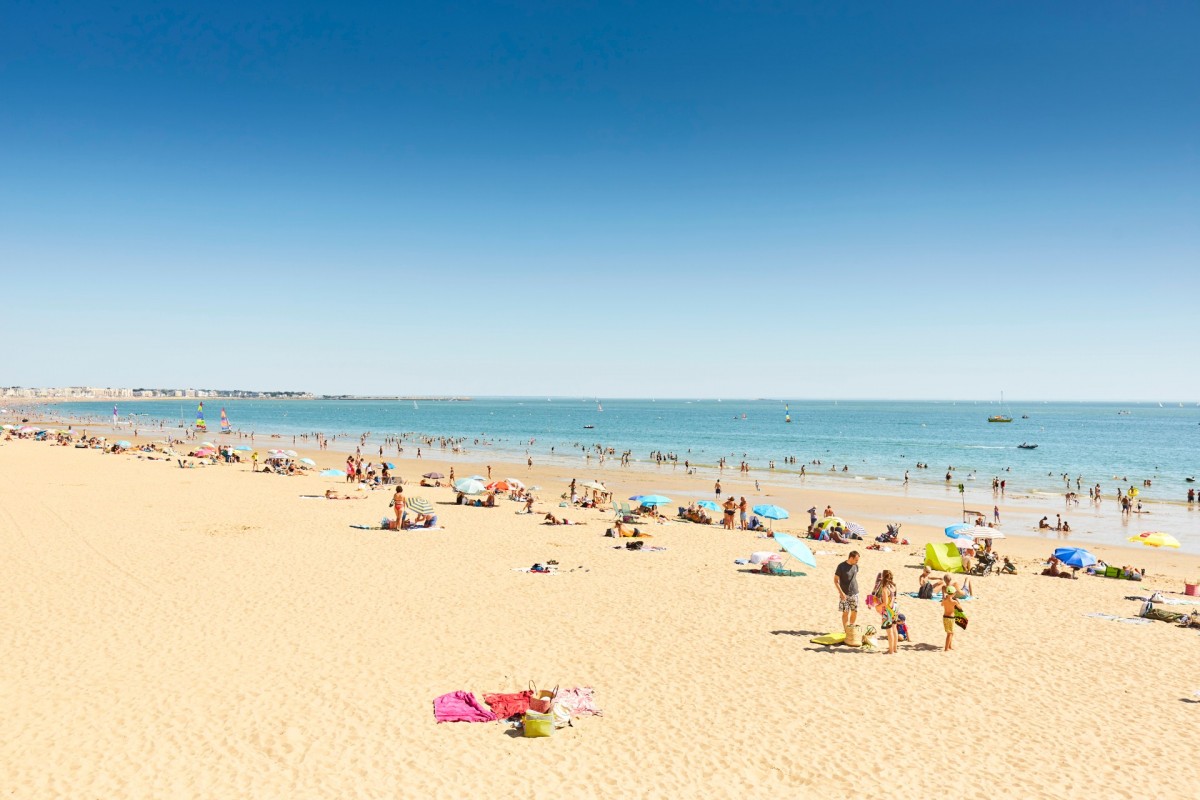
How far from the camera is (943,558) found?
16938 mm

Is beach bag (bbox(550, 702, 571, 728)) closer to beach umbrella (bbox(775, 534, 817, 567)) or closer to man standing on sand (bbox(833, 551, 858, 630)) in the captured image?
man standing on sand (bbox(833, 551, 858, 630))

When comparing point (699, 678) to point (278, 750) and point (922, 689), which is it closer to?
point (922, 689)

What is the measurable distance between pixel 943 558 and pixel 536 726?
12584 millimetres

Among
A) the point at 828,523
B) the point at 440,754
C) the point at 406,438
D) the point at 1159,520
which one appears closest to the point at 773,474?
the point at 1159,520

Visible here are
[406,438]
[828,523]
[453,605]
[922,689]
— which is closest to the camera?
[922,689]

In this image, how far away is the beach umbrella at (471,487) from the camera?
28.7m

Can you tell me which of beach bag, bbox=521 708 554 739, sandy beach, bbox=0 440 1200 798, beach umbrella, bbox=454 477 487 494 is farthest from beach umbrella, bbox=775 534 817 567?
beach umbrella, bbox=454 477 487 494

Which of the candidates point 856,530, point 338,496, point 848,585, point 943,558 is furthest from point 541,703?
point 338,496

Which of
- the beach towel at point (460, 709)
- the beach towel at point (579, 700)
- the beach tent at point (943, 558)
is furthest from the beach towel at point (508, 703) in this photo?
the beach tent at point (943, 558)

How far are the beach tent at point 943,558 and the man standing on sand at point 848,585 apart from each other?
5652 mm

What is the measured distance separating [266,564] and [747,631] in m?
12.3

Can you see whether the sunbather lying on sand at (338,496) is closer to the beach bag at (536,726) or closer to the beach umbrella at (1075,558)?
the beach bag at (536,726)

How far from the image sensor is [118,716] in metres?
8.94

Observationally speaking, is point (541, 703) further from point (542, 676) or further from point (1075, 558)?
point (1075, 558)
